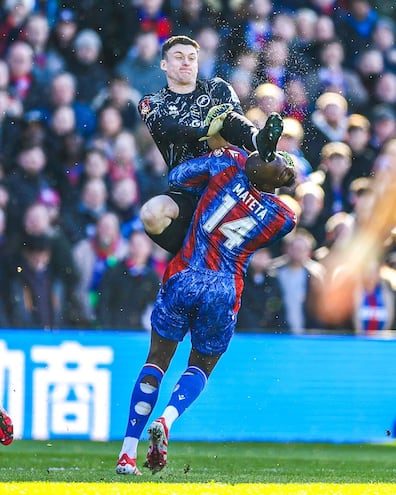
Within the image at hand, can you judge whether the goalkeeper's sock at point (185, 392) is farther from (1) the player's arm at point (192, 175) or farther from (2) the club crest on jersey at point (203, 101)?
(2) the club crest on jersey at point (203, 101)

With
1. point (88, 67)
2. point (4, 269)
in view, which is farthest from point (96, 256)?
point (88, 67)

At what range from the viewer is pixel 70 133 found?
466 inches

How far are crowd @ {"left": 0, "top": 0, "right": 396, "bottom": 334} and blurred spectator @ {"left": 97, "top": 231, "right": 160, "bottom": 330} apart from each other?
1cm

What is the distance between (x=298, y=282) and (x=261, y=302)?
381mm

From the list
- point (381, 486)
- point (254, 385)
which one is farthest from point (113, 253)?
point (381, 486)

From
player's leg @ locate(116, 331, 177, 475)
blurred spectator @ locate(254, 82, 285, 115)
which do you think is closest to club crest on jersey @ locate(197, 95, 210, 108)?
player's leg @ locate(116, 331, 177, 475)

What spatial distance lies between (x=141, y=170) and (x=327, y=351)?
2783mm

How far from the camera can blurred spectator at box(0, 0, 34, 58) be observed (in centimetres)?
1205

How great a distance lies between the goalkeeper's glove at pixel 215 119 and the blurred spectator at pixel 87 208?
423 centimetres

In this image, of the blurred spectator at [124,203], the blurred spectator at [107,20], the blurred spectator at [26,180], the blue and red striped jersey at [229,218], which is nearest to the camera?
the blue and red striped jersey at [229,218]

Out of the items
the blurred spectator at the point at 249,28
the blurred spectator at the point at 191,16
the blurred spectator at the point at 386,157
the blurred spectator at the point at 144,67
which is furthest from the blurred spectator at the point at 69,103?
the blurred spectator at the point at 386,157

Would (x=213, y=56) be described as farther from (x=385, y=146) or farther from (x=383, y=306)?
(x=383, y=306)

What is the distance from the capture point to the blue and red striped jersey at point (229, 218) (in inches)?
289

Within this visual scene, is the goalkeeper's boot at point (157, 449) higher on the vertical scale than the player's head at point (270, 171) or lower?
lower
